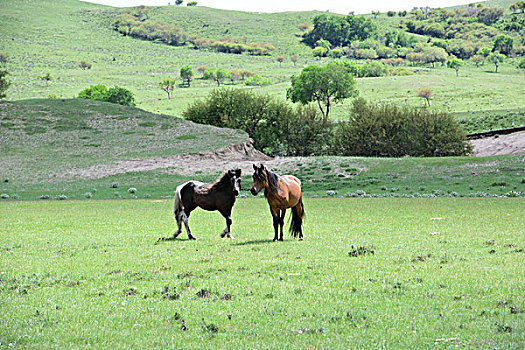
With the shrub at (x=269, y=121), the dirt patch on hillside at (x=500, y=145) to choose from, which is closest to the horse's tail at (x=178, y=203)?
the dirt patch on hillside at (x=500, y=145)

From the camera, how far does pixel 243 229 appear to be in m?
20.6

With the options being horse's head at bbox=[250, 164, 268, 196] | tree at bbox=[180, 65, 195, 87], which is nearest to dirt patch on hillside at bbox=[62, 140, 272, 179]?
horse's head at bbox=[250, 164, 268, 196]

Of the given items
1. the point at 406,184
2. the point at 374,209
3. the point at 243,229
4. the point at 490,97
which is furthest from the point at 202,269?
the point at 490,97

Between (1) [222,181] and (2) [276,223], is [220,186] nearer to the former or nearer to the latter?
(1) [222,181]

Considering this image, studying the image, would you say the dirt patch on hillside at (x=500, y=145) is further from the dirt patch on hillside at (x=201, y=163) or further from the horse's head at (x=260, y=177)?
the horse's head at (x=260, y=177)

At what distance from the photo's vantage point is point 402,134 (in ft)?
227

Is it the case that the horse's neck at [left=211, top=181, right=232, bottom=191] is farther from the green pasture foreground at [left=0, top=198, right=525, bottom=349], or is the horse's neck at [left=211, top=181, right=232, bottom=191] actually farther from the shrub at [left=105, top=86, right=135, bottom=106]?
the shrub at [left=105, top=86, right=135, bottom=106]

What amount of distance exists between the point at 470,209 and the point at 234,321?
21.3 m

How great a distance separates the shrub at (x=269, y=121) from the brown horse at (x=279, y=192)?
6095 centimetres

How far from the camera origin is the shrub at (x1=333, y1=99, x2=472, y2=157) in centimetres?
6719

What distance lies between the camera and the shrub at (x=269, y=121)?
78.0 m

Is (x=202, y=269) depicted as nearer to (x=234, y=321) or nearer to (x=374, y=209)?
(x=234, y=321)

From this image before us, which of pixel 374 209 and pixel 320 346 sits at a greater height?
pixel 320 346

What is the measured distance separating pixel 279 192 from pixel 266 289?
19.5 ft
